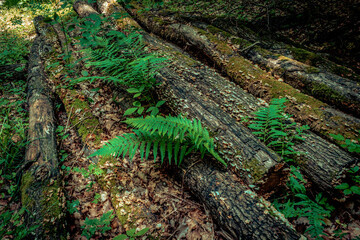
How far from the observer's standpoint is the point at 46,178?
7.11 feet

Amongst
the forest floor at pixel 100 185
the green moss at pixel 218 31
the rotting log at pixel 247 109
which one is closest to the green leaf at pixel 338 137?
the rotting log at pixel 247 109

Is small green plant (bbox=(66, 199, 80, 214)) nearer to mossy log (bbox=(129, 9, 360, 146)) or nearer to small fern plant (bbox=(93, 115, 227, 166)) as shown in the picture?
small fern plant (bbox=(93, 115, 227, 166))

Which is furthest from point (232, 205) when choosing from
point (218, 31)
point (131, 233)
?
point (218, 31)

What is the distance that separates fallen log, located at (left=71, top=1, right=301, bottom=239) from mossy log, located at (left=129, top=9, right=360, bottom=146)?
1792 millimetres

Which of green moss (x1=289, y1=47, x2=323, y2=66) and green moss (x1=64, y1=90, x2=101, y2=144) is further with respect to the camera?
green moss (x1=289, y1=47, x2=323, y2=66)

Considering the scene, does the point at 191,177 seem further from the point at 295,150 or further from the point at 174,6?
the point at 174,6

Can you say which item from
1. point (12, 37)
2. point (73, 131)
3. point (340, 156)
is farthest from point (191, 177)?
point (12, 37)

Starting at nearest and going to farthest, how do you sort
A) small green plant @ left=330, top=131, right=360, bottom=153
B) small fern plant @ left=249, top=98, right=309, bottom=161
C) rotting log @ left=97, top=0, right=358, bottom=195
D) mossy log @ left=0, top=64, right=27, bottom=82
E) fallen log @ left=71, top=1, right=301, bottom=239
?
fallen log @ left=71, top=1, right=301, bottom=239, rotting log @ left=97, top=0, right=358, bottom=195, small green plant @ left=330, top=131, right=360, bottom=153, small fern plant @ left=249, top=98, right=309, bottom=161, mossy log @ left=0, top=64, right=27, bottom=82

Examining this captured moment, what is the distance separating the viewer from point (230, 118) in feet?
8.25

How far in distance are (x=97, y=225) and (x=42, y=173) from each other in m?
1.03

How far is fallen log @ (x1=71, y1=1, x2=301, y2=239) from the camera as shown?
1.63 meters

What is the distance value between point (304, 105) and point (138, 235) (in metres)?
3.15

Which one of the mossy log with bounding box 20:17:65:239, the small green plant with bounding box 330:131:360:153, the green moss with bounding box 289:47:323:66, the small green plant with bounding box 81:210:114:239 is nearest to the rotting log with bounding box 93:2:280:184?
the small green plant with bounding box 330:131:360:153

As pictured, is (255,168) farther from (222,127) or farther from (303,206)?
(303,206)
